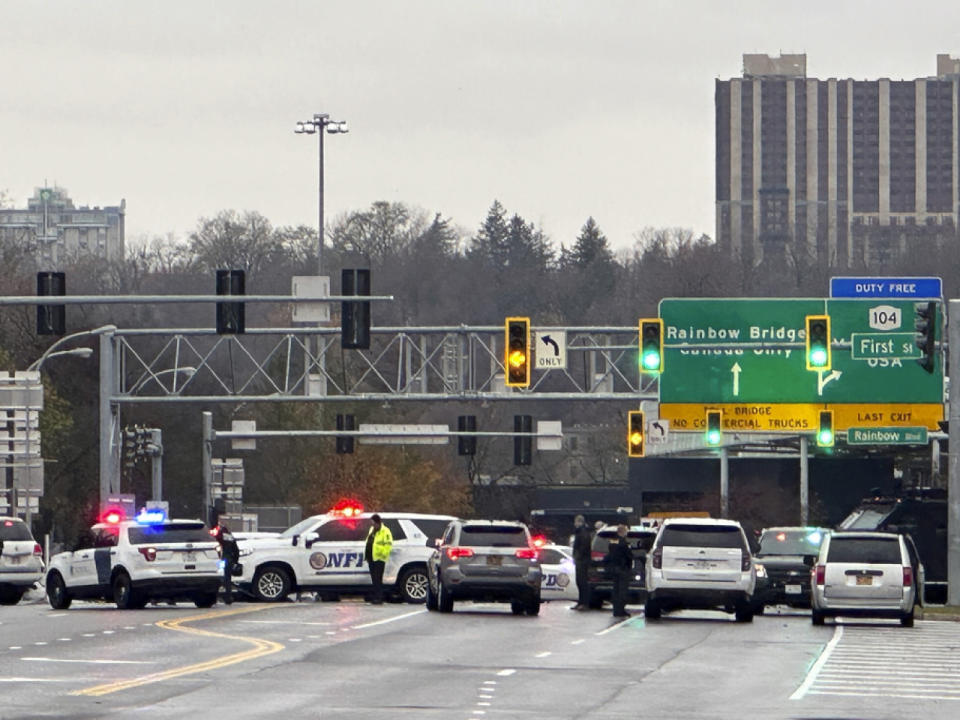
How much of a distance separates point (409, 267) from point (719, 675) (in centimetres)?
12466

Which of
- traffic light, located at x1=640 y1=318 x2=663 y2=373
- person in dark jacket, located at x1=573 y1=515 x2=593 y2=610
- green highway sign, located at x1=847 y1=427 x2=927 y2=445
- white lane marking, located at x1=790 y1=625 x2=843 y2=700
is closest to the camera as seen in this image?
white lane marking, located at x1=790 y1=625 x2=843 y2=700

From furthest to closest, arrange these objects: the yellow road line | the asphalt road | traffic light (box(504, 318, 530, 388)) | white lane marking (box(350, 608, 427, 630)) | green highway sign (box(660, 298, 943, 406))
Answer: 1. green highway sign (box(660, 298, 943, 406))
2. traffic light (box(504, 318, 530, 388))
3. white lane marking (box(350, 608, 427, 630))
4. the yellow road line
5. the asphalt road

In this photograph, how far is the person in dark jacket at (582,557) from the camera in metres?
37.7

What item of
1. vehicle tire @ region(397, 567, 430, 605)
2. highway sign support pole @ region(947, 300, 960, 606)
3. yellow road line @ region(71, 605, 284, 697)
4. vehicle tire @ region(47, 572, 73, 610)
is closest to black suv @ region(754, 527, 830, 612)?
highway sign support pole @ region(947, 300, 960, 606)

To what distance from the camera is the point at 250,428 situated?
6378 cm

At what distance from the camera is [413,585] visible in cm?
4112

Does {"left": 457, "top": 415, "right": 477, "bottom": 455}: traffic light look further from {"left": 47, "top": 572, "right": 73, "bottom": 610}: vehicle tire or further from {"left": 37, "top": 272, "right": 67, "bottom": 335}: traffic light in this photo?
{"left": 37, "top": 272, "right": 67, "bottom": 335}: traffic light

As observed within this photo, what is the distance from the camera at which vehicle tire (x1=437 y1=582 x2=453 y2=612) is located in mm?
35844

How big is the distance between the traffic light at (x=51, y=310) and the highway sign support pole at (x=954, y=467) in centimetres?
1682

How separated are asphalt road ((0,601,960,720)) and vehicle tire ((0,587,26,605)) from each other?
5.97 meters

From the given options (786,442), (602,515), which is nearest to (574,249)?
(602,515)

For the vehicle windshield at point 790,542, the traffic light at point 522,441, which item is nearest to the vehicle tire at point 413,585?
the vehicle windshield at point 790,542

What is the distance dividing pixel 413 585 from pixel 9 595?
7.69 m

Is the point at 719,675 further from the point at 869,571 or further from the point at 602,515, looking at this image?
the point at 602,515
